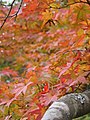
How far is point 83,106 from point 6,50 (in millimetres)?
2847

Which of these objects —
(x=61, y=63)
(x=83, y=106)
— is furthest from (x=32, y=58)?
(x=83, y=106)

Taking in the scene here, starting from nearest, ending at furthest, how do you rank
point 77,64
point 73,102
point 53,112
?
point 53,112 < point 73,102 < point 77,64

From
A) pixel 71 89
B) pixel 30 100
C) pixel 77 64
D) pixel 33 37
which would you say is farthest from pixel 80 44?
pixel 33 37

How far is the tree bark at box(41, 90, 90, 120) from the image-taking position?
1025 millimetres

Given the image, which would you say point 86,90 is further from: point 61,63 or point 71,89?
point 61,63

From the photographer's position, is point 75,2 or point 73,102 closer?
point 73,102

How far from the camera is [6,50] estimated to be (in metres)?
4.01

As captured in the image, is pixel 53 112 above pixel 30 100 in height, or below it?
above

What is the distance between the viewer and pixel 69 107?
1144mm

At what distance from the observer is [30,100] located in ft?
4.91

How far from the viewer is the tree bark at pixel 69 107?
1.03 m

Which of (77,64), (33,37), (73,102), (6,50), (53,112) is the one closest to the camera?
(53,112)

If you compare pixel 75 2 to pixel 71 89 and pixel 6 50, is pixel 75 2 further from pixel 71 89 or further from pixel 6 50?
pixel 6 50

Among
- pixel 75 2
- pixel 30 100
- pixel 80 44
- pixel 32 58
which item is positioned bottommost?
pixel 32 58
